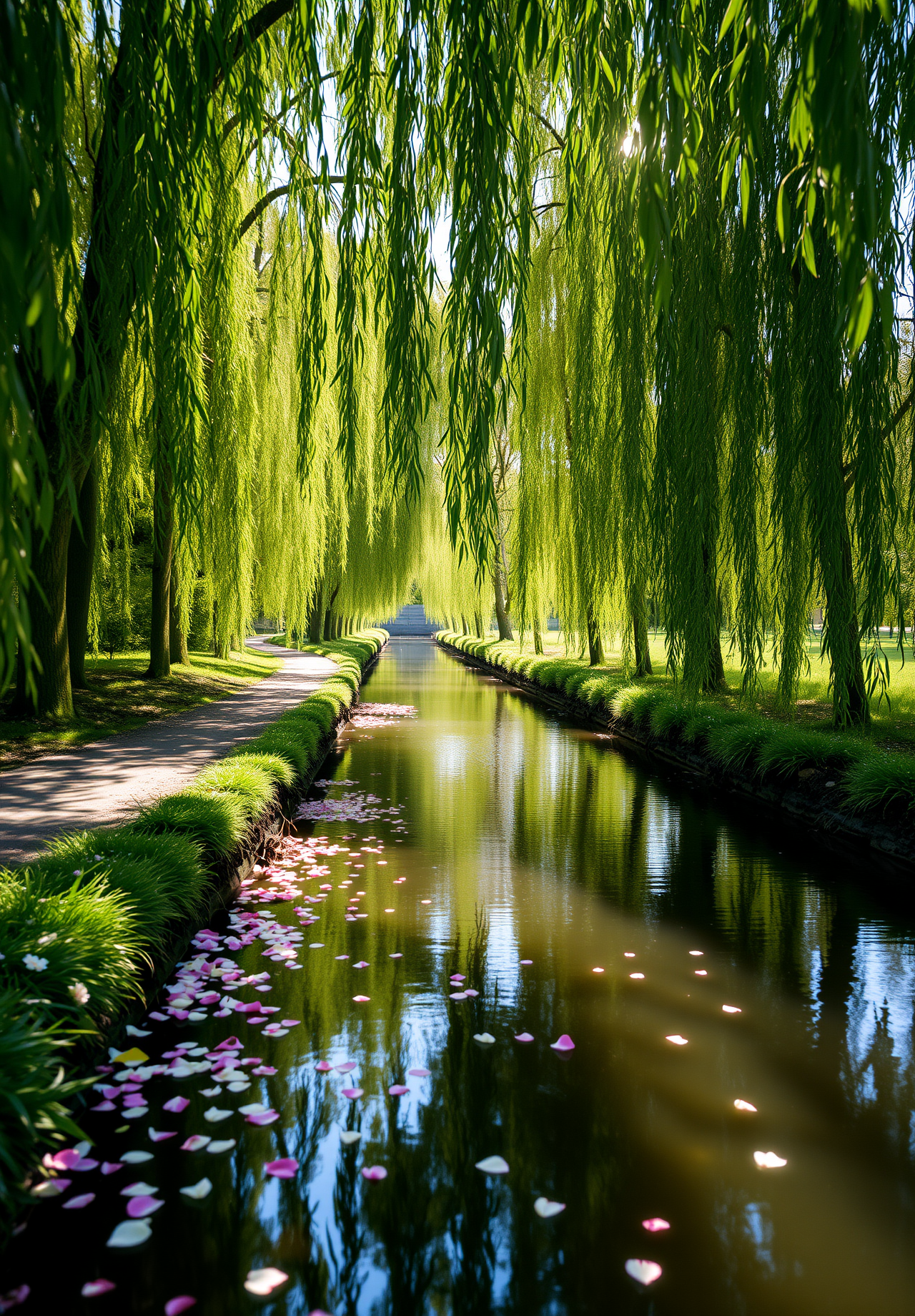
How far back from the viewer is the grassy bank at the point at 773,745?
227 inches

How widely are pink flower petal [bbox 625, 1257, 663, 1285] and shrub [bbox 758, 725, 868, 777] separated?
5.19 m

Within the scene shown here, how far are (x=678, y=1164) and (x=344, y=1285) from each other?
3.29ft

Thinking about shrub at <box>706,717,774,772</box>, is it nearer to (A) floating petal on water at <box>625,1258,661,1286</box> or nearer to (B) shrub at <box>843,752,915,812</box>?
(B) shrub at <box>843,752,915,812</box>

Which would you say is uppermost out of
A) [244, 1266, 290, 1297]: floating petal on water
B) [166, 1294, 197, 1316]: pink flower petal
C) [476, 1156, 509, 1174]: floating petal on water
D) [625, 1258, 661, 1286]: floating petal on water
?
[166, 1294, 197, 1316]: pink flower petal

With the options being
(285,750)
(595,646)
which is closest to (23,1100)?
(285,750)

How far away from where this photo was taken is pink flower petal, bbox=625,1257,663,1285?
195 centimetres

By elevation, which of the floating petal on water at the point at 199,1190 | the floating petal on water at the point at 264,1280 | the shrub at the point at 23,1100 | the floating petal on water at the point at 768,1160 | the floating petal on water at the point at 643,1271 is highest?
the shrub at the point at 23,1100

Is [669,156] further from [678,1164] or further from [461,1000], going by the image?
[461,1000]

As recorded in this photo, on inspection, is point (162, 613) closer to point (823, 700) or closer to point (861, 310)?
point (823, 700)

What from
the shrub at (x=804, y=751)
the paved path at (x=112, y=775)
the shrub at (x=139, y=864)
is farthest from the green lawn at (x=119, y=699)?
the shrub at (x=804, y=751)

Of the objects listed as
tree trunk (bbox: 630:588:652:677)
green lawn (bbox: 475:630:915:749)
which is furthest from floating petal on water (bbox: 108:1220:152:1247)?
tree trunk (bbox: 630:588:652:677)

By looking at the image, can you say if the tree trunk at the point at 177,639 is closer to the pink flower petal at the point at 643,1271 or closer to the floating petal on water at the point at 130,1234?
the floating petal on water at the point at 130,1234

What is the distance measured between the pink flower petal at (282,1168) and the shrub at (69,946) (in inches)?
29.0

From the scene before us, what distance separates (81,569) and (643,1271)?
341 inches
